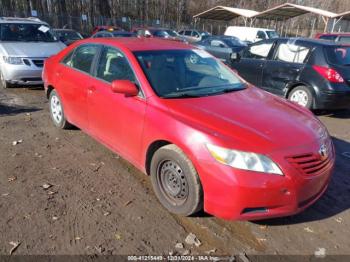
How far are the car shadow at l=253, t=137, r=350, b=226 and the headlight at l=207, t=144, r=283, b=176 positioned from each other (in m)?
0.80

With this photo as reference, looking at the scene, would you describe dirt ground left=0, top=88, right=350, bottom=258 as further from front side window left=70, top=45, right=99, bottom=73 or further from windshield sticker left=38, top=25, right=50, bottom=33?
windshield sticker left=38, top=25, right=50, bottom=33

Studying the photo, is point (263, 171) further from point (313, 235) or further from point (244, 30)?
point (244, 30)

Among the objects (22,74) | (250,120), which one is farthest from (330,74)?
(22,74)

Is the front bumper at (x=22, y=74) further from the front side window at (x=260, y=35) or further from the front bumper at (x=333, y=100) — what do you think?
the front side window at (x=260, y=35)

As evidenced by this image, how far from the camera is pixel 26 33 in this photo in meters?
9.32

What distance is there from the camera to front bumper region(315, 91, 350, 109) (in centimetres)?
700

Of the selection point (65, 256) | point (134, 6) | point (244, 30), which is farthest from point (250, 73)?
point (134, 6)

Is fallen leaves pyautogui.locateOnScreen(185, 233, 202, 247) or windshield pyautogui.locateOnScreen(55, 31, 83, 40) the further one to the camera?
windshield pyautogui.locateOnScreen(55, 31, 83, 40)

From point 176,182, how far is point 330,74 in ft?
16.7

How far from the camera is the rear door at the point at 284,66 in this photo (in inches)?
300

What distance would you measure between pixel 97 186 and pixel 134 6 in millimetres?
35393

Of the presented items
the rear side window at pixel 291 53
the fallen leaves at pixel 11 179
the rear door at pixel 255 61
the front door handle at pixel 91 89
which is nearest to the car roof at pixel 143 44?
the front door handle at pixel 91 89

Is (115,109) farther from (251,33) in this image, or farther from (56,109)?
(251,33)

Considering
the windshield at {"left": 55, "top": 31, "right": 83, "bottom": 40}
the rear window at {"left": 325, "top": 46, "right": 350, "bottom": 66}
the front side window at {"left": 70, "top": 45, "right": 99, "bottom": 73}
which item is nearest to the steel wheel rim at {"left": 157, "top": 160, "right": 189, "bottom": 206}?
the front side window at {"left": 70, "top": 45, "right": 99, "bottom": 73}
